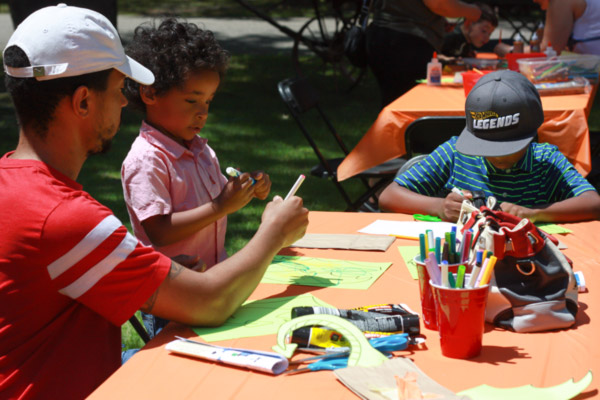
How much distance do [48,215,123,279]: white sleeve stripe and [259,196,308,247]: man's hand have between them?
18.4 inches

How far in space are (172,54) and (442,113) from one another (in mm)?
1864

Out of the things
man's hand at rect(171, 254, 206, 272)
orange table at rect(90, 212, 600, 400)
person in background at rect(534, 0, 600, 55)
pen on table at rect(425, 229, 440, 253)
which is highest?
pen on table at rect(425, 229, 440, 253)

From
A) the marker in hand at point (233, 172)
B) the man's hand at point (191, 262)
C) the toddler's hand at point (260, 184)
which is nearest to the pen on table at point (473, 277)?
the man's hand at point (191, 262)

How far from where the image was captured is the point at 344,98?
30.9ft

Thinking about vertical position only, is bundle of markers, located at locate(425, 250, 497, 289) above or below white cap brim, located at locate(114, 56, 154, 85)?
below

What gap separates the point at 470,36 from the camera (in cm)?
609

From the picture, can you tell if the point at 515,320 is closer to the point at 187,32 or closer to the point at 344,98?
the point at 187,32

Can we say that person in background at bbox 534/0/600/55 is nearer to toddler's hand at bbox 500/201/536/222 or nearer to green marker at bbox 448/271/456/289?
toddler's hand at bbox 500/201/536/222

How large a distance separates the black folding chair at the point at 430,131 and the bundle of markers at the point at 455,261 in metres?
1.90

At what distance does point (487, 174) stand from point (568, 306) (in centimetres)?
107

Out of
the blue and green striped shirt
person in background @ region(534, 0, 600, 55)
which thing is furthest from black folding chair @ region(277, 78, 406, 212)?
person in background @ region(534, 0, 600, 55)

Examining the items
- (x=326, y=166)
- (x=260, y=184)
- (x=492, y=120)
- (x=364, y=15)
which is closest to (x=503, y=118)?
(x=492, y=120)

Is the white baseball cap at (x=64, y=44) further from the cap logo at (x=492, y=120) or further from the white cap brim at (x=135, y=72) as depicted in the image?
the cap logo at (x=492, y=120)

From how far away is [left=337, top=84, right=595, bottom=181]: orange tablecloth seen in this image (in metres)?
3.59
